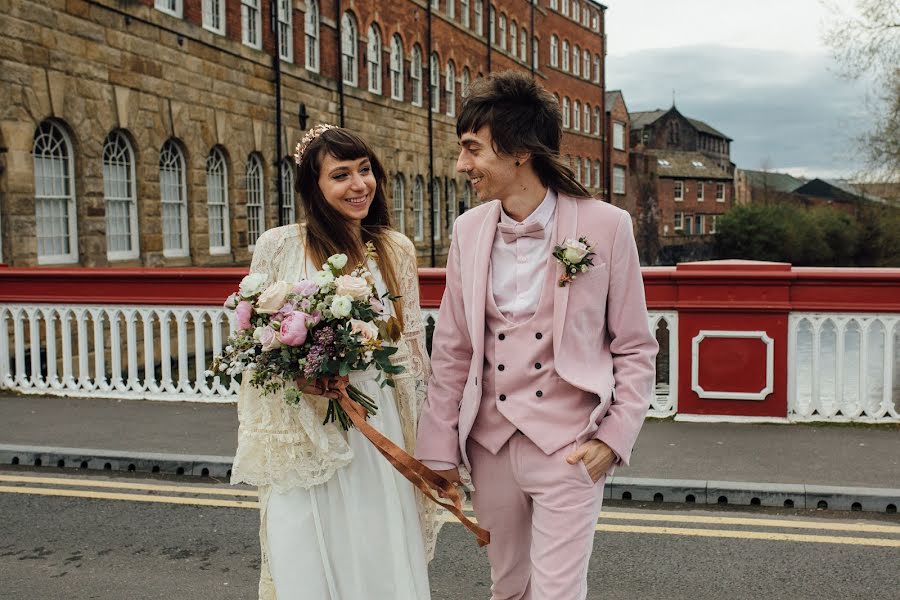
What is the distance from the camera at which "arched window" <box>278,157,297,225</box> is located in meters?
21.4

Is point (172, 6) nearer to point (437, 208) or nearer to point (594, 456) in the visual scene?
point (594, 456)

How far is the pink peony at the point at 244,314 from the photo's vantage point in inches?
116

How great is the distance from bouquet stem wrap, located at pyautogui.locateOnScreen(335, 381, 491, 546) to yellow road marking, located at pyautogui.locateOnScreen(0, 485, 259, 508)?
3173 mm

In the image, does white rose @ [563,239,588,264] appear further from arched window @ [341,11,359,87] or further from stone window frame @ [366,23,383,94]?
stone window frame @ [366,23,383,94]

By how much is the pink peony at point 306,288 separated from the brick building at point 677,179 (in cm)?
6489

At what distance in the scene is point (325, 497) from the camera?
308 centimetres

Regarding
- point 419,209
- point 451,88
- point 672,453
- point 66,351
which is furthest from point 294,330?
point 451,88

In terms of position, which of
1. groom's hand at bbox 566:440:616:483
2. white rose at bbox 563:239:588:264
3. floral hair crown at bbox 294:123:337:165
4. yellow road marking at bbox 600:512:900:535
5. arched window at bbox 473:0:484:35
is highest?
arched window at bbox 473:0:484:35

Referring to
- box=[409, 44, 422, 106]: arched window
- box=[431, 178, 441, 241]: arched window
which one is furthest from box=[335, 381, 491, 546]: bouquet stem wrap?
box=[431, 178, 441, 241]: arched window

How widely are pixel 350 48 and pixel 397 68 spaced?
3.93 metres

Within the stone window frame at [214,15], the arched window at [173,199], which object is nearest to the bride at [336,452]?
Result: the arched window at [173,199]

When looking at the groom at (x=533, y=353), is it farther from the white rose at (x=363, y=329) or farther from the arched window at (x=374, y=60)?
the arched window at (x=374, y=60)

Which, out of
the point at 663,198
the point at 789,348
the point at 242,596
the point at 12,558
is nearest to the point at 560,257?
the point at 242,596

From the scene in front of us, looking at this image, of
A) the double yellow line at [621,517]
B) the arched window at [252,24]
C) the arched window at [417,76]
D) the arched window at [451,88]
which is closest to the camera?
the double yellow line at [621,517]
